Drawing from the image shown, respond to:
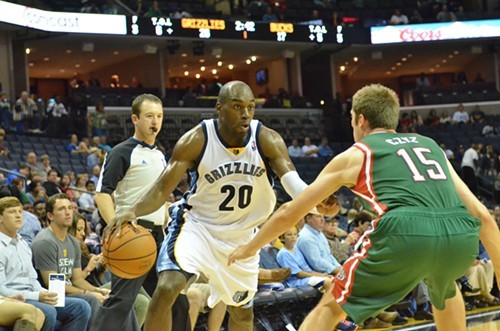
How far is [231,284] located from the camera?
17.0ft

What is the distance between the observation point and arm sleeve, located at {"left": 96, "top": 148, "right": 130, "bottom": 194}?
19.4 feet

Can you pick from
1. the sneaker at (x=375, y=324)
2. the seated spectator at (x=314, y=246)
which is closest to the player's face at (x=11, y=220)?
the seated spectator at (x=314, y=246)

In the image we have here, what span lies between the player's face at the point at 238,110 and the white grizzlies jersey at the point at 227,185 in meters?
0.12

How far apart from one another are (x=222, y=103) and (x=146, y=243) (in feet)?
3.32

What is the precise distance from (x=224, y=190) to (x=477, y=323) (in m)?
4.52

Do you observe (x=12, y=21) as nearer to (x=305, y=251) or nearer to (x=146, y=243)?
(x=305, y=251)

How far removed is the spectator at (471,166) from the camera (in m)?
20.8

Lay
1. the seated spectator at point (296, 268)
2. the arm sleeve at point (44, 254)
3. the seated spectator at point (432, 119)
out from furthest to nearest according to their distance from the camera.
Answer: the seated spectator at point (432, 119) → the seated spectator at point (296, 268) → the arm sleeve at point (44, 254)

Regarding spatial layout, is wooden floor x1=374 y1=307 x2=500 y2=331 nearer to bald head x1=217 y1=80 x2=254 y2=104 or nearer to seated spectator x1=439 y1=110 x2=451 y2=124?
bald head x1=217 y1=80 x2=254 y2=104

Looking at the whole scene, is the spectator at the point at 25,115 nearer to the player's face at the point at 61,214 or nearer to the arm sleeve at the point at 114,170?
the player's face at the point at 61,214

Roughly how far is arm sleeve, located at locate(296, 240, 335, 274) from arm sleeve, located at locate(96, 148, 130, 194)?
3553 millimetres

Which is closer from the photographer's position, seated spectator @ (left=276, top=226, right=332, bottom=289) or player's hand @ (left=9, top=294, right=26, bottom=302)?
player's hand @ (left=9, top=294, right=26, bottom=302)

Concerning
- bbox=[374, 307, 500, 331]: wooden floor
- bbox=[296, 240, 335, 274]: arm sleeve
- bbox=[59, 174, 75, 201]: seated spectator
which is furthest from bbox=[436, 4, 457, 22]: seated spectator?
bbox=[296, 240, 335, 274]: arm sleeve

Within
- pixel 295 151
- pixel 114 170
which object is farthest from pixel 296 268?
pixel 295 151
